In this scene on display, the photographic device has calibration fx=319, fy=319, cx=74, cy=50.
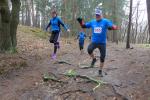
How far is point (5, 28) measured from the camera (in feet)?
49.2

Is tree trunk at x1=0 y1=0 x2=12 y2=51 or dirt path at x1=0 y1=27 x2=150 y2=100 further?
tree trunk at x1=0 y1=0 x2=12 y2=51

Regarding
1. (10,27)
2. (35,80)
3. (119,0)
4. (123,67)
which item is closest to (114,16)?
Result: (119,0)

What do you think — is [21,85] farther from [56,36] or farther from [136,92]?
[56,36]

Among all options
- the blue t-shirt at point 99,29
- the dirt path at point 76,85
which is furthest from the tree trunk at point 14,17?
the blue t-shirt at point 99,29

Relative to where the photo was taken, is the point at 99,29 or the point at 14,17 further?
the point at 14,17

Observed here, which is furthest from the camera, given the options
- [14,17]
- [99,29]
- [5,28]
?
[14,17]

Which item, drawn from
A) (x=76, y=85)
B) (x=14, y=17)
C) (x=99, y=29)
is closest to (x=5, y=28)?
(x=14, y=17)

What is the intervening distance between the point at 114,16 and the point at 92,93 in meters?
31.0

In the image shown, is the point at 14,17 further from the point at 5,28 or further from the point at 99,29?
the point at 99,29

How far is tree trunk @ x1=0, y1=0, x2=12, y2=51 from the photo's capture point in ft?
48.2

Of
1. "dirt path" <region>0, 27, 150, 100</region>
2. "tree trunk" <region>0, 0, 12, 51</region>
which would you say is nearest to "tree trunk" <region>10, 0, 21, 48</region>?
"tree trunk" <region>0, 0, 12, 51</region>

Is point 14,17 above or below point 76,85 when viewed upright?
above

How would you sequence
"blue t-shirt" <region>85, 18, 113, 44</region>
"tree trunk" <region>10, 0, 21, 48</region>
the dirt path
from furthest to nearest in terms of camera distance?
"tree trunk" <region>10, 0, 21, 48</region> < "blue t-shirt" <region>85, 18, 113, 44</region> < the dirt path

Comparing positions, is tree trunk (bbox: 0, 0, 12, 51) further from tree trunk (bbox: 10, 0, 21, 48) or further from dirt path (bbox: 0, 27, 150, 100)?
dirt path (bbox: 0, 27, 150, 100)
